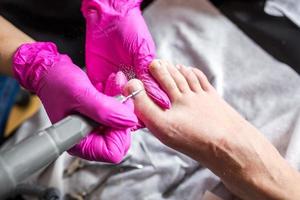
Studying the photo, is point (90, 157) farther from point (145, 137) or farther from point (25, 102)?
point (25, 102)

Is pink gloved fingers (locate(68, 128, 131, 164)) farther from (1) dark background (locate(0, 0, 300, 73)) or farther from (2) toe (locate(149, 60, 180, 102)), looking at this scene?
(1) dark background (locate(0, 0, 300, 73))

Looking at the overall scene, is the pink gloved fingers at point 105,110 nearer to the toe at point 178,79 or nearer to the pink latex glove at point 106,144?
the pink latex glove at point 106,144

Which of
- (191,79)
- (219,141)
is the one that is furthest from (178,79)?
(219,141)

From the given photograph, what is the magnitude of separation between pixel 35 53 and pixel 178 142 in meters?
0.30

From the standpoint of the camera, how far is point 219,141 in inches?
29.5

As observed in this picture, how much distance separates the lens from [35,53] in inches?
28.8

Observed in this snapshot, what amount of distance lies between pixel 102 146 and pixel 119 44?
0.69 feet

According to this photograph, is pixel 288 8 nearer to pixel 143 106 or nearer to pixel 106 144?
pixel 143 106

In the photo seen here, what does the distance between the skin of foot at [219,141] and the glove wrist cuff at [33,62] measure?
155mm

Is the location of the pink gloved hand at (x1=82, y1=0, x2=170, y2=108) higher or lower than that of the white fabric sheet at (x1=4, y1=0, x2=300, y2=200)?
higher

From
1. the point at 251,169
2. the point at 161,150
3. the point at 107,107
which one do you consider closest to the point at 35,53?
the point at 107,107

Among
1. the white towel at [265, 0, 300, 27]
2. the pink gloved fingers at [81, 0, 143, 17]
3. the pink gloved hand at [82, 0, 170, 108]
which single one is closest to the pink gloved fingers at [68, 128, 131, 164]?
the pink gloved hand at [82, 0, 170, 108]

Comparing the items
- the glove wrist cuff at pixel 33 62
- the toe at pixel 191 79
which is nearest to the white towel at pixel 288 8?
the toe at pixel 191 79

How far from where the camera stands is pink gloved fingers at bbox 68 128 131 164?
2.10 ft
